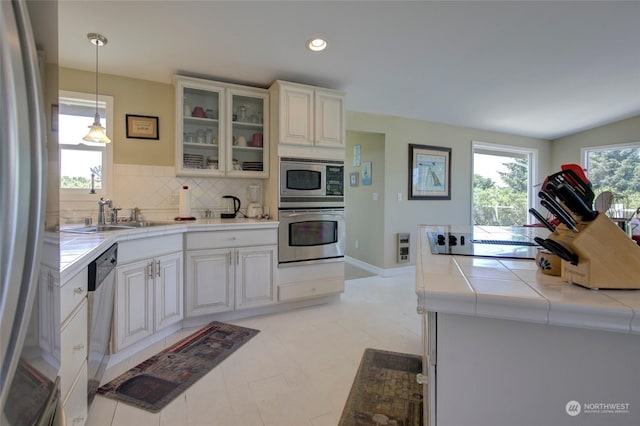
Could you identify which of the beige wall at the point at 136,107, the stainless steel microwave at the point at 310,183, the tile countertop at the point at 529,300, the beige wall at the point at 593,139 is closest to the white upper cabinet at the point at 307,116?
the stainless steel microwave at the point at 310,183

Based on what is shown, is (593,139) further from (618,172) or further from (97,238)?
(97,238)

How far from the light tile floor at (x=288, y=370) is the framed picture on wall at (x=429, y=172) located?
6.63 ft

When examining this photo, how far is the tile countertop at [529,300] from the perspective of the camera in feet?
1.96

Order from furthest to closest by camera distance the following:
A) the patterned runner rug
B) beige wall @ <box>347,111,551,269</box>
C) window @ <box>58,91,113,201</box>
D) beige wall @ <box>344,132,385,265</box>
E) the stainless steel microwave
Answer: beige wall @ <box>344,132,385,265</box>, beige wall @ <box>347,111,551,269</box>, the stainless steel microwave, window @ <box>58,91,113,201</box>, the patterned runner rug

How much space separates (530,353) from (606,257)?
29cm

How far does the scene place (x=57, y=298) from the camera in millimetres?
549

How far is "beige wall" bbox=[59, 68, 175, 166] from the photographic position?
264 centimetres

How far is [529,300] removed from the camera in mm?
639

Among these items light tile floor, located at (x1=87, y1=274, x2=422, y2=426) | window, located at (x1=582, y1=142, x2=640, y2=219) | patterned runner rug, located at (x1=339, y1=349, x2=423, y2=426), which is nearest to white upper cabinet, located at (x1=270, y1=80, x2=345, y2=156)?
light tile floor, located at (x1=87, y1=274, x2=422, y2=426)

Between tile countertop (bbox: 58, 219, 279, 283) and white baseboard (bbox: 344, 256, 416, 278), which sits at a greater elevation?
tile countertop (bbox: 58, 219, 279, 283)

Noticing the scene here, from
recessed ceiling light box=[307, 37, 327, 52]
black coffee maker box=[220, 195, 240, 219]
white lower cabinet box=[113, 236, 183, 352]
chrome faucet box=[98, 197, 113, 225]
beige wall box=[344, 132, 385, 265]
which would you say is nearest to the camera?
white lower cabinet box=[113, 236, 183, 352]

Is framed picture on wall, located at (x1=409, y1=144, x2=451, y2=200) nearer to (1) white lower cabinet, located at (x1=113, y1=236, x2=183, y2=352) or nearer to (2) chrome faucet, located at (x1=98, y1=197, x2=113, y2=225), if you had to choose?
(1) white lower cabinet, located at (x1=113, y1=236, x2=183, y2=352)

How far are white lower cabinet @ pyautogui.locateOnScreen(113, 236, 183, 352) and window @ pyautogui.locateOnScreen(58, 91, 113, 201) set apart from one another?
109 centimetres

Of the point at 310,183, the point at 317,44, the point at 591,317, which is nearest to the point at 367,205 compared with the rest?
the point at 310,183
